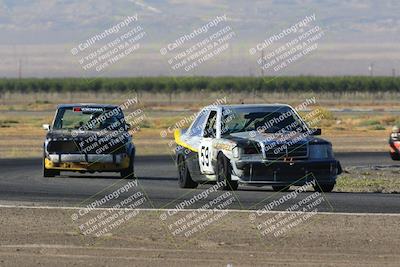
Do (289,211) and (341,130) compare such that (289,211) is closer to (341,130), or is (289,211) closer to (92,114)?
(92,114)

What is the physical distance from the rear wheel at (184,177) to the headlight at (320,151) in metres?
2.90

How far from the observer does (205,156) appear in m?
23.4

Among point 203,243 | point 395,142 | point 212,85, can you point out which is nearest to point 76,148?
point 395,142

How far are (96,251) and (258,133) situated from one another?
27.9ft

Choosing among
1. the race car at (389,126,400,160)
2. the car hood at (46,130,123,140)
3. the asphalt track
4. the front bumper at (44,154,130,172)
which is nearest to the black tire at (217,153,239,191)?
the asphalt track

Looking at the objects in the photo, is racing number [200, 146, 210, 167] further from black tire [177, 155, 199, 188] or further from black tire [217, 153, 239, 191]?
black tire [177, 155, 199, 188]

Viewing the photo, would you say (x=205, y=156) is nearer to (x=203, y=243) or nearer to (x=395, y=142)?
(x=203, y=243)

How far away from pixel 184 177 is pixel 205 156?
1314 mm

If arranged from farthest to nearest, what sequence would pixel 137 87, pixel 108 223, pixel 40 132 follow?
pixel 137 87 < pixel 40 132 < pixel 108 223

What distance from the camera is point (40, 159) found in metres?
38.0

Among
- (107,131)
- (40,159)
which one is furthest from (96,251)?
(40,159)

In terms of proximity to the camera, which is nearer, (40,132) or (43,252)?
(43,252)

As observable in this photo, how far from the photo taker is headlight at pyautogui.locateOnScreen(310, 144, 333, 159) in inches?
882

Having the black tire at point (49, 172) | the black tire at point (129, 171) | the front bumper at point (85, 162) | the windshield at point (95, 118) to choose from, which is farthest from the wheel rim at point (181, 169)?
the black tire at point (49, 172)
